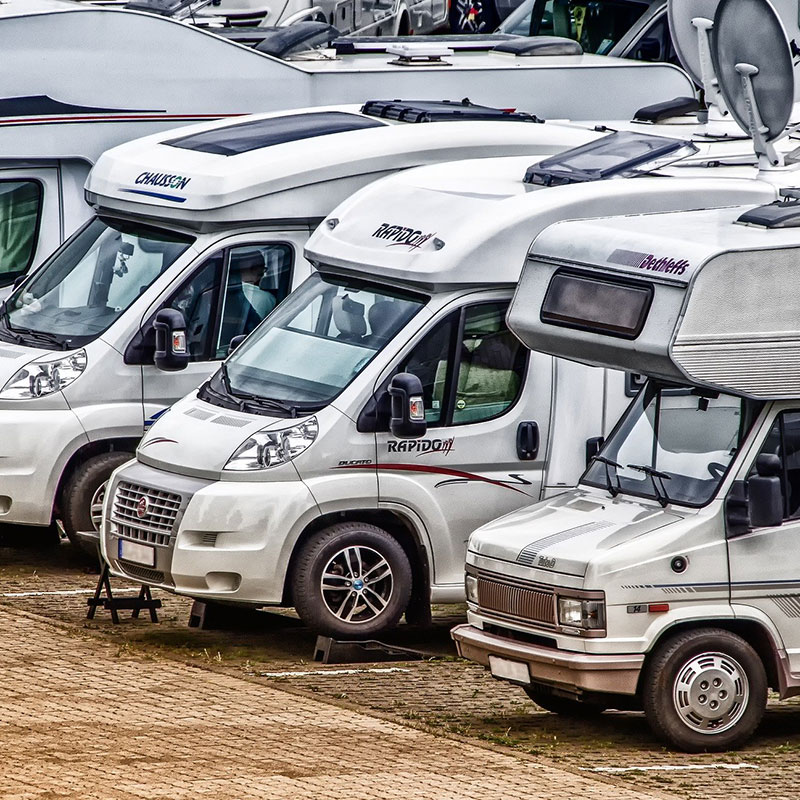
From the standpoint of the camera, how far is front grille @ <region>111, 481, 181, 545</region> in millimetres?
12461

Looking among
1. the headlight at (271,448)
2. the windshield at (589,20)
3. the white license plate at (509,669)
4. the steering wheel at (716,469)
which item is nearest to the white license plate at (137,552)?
the headlight at (271,448)

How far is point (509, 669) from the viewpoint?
35.0 ft

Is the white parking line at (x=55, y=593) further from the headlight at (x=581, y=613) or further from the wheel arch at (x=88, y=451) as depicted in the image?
the headlight at (x=581, y=613)

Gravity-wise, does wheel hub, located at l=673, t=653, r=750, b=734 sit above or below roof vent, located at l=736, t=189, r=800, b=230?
below

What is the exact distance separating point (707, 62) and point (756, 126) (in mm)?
2162

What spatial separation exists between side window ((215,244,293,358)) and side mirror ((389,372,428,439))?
246 cm

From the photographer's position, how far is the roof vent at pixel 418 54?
18875 mm

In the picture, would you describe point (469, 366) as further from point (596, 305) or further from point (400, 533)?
point (596, 305)

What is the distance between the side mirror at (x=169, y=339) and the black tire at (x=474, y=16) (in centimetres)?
1746

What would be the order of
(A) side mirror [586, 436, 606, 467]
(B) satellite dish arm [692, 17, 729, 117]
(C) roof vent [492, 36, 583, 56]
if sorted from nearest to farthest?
(A) side mirror [586, 436, 606, 467] → (B) satellite dish arm [692, 17, 729, 117] → (C) roof vent [492, 36, 583, 56]

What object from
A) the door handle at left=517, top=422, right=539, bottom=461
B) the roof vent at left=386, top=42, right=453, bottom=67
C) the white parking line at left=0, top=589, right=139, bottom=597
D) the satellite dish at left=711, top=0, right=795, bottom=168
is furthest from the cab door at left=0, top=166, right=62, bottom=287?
the satellite dish at left=711, top=0, right=795, bottom=168

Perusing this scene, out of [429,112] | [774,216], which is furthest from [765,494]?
[429,112]

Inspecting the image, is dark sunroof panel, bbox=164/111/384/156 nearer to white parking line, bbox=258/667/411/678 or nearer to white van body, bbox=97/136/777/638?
white van body, bbox=97/136/777/638

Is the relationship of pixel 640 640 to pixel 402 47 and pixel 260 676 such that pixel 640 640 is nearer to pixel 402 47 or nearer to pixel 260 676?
pixel 260 676
